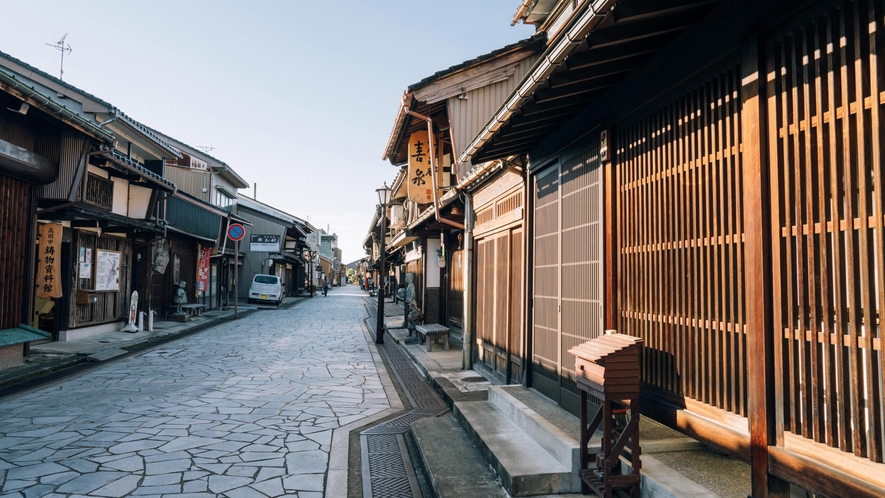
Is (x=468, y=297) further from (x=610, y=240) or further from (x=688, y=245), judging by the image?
(x=688, y=245)

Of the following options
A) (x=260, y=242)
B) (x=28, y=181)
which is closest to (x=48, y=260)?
Result: (x=28, y=181)

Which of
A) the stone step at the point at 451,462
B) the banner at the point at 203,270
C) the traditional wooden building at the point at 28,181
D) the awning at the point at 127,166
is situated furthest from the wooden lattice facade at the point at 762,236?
the banner at the point at 203,270

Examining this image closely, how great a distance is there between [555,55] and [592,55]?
1.10 ft

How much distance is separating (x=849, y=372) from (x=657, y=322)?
187 centimetres

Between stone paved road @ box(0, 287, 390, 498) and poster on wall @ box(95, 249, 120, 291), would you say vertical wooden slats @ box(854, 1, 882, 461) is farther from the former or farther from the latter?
poster on wall @ box(95, 249, 120, 291)

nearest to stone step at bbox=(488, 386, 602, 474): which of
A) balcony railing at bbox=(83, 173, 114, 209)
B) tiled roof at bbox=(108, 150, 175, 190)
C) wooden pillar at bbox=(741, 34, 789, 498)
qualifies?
wooden pillar at bbox=(741, 34, 789, 498)

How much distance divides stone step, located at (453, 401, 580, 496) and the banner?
23323 millimetres

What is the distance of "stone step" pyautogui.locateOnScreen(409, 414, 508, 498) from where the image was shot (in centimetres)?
499

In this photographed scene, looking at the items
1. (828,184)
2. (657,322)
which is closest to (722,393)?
(657,322)

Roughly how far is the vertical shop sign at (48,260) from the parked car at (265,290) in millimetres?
22618

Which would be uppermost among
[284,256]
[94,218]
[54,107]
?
[54,107]

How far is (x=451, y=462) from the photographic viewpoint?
5.80m

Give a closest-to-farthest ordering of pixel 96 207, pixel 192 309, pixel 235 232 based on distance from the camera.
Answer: pixel 96 207
pixel 192 309
pixel 235 232

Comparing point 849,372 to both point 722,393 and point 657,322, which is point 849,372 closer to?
point 722,393
